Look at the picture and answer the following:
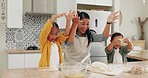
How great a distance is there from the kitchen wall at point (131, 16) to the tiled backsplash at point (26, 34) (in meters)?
2.37

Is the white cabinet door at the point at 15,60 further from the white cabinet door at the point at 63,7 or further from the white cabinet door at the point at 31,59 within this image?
A: the white cabinet door at the point at 63,7

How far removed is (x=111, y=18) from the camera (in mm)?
1891

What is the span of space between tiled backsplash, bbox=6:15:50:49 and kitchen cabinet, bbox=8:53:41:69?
1.59 feet

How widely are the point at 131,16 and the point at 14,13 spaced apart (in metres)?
3.24

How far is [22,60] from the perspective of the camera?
3.22m

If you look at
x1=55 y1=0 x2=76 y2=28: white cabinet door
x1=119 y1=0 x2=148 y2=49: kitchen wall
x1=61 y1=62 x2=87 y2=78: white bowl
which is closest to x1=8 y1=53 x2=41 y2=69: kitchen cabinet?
x1=55 y1=0 x2=76 y2=28: white cabinet door

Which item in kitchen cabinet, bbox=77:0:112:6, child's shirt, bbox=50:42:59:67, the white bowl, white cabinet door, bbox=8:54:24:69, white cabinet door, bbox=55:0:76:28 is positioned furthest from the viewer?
kitchen cabinet, bbox=77:0:112:6

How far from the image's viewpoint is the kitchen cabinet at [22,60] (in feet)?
10.4

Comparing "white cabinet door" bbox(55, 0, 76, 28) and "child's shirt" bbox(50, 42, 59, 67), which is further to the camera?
"white cabinet door" bbox(55, 0, 76, 28)

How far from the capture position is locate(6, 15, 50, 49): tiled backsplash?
3.61 m

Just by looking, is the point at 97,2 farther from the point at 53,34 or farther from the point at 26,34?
the point at 53,34

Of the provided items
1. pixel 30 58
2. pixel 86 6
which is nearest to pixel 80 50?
pixel 30 58

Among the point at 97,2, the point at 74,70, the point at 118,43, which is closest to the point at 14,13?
the point at 97,2

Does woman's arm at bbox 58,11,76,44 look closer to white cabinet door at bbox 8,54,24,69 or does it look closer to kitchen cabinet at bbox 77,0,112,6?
white cabinet door at bbox 8,54,24,69
